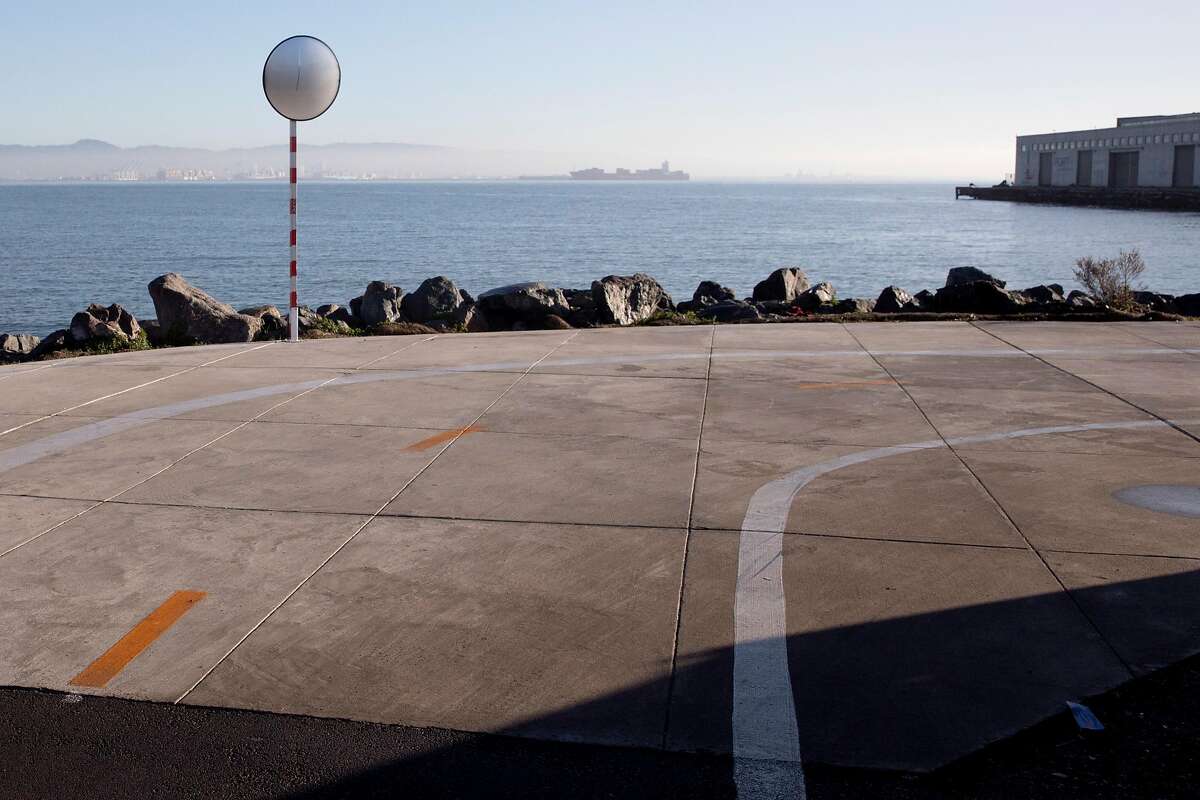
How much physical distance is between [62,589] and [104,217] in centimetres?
11559

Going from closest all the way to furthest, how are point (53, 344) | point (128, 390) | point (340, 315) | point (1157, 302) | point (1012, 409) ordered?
point (1012, 409), point (128, 390), point (53, 344), point (1157, 302), point (340, 315)

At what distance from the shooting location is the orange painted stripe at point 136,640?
14.3 ft

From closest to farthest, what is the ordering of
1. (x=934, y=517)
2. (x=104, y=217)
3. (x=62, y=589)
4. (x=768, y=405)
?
(x=62, y=589) < (x=934, y=517) < (x=768, y=405) < (x=104, y=217)

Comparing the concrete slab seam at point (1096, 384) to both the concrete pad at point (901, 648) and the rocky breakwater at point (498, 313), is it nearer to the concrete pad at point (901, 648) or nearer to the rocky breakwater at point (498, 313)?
the rocky breakwater at point (498, 313)

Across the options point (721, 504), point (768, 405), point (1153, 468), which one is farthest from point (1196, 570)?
point (768, 405)

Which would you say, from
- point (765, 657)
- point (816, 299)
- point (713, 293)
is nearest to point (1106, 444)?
point (765, 657)

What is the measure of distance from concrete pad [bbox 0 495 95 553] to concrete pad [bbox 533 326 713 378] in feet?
16.8

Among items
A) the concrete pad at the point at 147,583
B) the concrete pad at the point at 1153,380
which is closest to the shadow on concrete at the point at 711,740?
the concrete pad at the point at 147,583

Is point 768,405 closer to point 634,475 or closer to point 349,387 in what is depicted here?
point 634,475

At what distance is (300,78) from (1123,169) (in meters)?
122

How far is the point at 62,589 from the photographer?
5238mm

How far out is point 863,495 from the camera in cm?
671

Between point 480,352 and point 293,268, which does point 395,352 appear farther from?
point 293,268

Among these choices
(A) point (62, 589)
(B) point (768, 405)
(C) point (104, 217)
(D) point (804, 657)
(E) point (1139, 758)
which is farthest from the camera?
(C) point (104, 217)
